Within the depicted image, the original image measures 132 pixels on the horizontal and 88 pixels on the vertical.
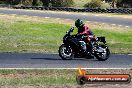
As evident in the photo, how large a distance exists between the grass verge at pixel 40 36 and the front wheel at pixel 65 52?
3.63m

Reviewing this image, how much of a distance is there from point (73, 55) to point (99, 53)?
1.11 metres

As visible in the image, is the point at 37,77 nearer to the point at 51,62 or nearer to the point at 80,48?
the point at 51,62

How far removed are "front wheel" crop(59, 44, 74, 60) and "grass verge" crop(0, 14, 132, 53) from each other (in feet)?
11.9

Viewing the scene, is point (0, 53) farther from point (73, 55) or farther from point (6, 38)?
point (6, 38)

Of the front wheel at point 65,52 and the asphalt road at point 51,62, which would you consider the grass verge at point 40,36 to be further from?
the front wheel at point 65,52

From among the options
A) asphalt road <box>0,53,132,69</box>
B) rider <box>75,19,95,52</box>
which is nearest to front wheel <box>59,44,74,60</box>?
asphalt road <box>0,53,132,69</box>

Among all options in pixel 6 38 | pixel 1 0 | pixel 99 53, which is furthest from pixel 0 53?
pixel 1 0

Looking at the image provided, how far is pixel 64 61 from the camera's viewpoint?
1958 cm

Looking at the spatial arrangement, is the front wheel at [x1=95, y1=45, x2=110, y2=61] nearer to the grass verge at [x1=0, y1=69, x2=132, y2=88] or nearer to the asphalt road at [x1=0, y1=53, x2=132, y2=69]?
the asphalt road at [x1=0, y1=53, x2=132, y2=69]

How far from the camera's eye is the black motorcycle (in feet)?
66.1

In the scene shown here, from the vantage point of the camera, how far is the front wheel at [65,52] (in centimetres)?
2012

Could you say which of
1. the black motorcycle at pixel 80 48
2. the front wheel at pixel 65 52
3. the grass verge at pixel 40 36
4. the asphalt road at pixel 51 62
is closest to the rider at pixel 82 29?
the black motorcycle at pixel 80 48

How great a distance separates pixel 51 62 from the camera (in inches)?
752

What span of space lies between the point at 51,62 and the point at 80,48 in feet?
6.01
